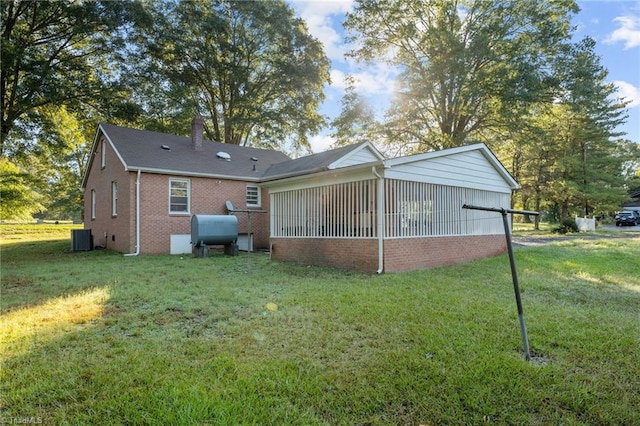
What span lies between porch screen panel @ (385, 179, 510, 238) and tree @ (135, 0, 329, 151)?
1770 cm

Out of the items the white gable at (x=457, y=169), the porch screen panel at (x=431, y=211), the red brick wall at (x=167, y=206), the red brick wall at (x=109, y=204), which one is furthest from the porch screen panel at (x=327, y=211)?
the red brick wall at (x=109, y=204)

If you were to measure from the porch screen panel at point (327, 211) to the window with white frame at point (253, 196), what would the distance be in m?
4.82

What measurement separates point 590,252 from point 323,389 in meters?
13.1

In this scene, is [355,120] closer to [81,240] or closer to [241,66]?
[241,66]

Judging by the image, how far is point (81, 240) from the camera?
14.6m

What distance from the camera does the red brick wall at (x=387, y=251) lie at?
835cm

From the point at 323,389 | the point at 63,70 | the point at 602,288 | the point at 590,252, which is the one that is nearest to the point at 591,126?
the point at 590,252

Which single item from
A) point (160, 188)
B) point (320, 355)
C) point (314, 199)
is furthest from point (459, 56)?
point (320, 355)

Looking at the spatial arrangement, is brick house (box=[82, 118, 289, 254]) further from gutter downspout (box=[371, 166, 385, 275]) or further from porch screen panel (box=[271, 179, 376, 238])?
gutter downspout (box=[371, 166, 385, 275])

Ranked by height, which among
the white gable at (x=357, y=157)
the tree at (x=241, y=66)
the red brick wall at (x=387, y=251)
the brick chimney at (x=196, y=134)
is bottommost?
the red brick wall at (x=387, y=251)

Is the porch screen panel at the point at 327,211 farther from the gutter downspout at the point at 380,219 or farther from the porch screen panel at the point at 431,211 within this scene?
the porch screen panel at the point at 431,211

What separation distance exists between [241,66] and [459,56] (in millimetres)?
14829

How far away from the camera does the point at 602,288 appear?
251 inches

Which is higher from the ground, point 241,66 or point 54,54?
point 241,66
